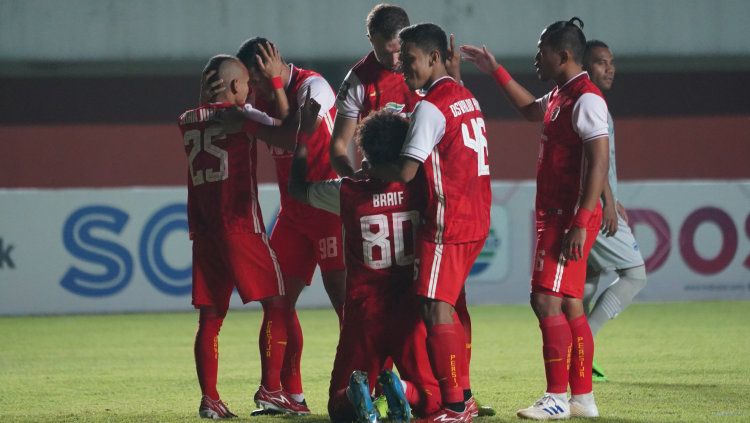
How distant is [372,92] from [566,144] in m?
0.99

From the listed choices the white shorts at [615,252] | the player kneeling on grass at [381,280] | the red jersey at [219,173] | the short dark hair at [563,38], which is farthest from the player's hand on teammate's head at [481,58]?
the white shorts at [615,252]

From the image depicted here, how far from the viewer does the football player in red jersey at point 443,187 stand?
5141 mm

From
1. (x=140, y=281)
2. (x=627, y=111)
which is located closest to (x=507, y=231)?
(x=140, y=281)

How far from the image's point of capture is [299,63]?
768 inches

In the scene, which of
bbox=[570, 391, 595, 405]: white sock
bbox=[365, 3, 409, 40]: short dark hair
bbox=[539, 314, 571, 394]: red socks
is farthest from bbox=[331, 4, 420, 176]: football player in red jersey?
bbox=[570, 391, 595, 405]: white sock

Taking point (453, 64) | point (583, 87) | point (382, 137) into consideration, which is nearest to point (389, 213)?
point (382, 137)

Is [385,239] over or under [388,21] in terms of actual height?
under

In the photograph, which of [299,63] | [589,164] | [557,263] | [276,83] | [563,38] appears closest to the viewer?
[589,164]

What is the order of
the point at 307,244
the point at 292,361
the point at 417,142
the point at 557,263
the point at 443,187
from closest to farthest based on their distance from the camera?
1. the point at 417,142
2. the point at 443,187
3. the point at 557,263
4. the point at 292,361
5. the point at 307,244

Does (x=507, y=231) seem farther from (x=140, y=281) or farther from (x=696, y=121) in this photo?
(x=696, y=121)

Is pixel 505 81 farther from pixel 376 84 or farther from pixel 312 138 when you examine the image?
pixel 312 138

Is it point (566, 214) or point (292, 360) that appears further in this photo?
point (292, 360)

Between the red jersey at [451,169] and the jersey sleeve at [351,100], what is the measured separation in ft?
2.37

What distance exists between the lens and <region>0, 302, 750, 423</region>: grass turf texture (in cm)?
614
